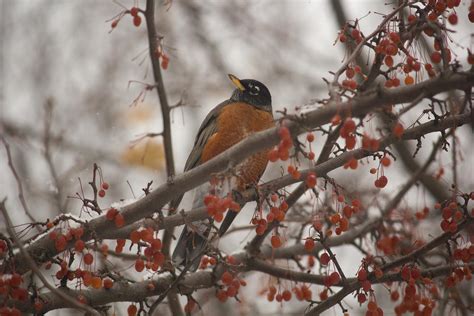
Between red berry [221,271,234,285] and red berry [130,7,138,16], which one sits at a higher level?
red berry [130,7,138,16]

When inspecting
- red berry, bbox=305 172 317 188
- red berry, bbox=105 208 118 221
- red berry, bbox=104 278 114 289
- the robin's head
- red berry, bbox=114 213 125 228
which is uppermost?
the robin's head

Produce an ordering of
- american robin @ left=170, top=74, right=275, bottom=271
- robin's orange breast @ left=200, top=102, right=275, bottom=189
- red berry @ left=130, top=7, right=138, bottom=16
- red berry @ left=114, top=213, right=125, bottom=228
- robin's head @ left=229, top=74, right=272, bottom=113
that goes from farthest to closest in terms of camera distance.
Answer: robin's head @ left=229, top=74, right=272, bottom=113 → robin's orange breast @ left=200, top=102, right=275, bottom=189 → american robin @ left=170, top=74, right=275, bottom=271 → red berry @ left=130, top=7, right=138, bottom=16 → red berry @ left=114, top=213, right=125, bottom=228

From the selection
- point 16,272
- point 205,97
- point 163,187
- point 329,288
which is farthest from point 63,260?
point 205,97

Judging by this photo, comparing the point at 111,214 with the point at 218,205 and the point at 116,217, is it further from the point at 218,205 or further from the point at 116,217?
the point at 218,205

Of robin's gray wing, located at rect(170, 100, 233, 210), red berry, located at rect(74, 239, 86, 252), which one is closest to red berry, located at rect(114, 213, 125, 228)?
red berry, located at rect(74, 239, 86, 252)

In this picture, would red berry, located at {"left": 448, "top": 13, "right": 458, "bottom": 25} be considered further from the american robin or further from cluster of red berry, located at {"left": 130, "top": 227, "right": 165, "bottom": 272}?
cluster of red berry, located at {"left": 130, "top": 227, "right": 165, "bottom": 272}

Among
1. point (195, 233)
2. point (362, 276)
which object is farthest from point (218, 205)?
point (195, 233)

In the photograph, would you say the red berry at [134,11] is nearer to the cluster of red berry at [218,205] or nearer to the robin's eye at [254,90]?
the cluster of red berry at [218,205]

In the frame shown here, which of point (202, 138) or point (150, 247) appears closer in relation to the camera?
point (150, 247)

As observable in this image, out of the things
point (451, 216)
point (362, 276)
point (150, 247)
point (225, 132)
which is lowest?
point (362, 276)

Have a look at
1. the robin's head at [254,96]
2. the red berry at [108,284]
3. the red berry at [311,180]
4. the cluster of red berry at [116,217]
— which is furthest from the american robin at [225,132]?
the red berry at [311,180]

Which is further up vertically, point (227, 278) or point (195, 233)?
point (195, 233)

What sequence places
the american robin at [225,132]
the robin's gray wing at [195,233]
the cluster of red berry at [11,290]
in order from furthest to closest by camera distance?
the american robin at [225,132], the robin's gray wing at [195,233], the cluster of red berry at [11,290]

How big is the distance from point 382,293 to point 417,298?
415 centimetres
